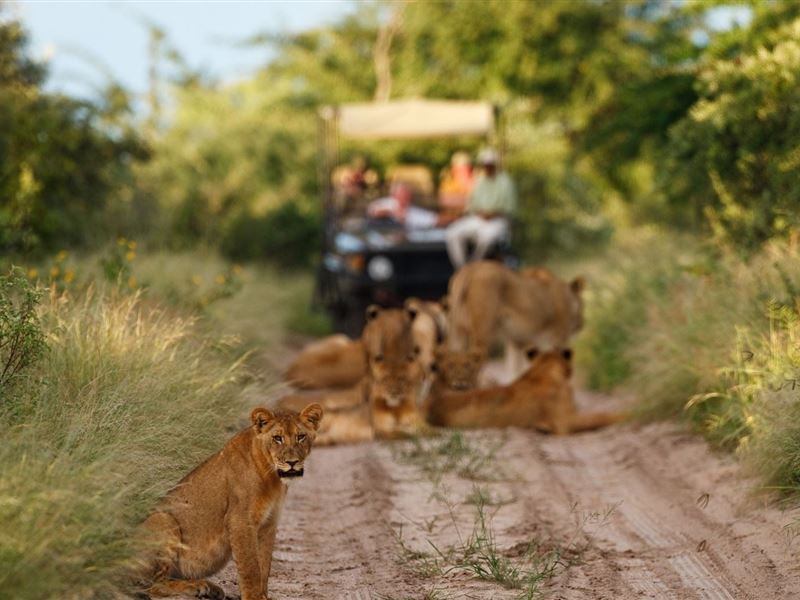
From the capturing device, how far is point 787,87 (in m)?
11.2

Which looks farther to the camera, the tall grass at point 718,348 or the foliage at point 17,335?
the tall grass at point 718,348

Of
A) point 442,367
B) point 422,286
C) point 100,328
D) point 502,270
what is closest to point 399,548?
point 100,328

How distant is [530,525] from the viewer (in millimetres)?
7238

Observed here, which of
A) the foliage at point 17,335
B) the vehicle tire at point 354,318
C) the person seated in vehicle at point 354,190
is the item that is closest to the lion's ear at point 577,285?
the vehicle tire at point 354,318

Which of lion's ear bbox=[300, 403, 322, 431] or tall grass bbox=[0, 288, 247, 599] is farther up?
lion's ear bbox=[300, 403, 322, 431]

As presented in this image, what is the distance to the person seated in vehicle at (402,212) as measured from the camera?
17.1 metres

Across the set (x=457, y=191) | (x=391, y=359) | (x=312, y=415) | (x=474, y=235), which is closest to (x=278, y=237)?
(x=457, y=191)

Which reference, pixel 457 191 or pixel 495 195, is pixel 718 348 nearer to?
pixel 495 195

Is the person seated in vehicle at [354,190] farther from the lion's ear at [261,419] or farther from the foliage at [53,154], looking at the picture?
the lion's ear at [261,419]

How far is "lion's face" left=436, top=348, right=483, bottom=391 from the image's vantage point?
35.7ft

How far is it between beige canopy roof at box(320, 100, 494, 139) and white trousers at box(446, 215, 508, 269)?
2.51 meters

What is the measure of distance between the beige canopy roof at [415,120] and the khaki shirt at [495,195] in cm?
240

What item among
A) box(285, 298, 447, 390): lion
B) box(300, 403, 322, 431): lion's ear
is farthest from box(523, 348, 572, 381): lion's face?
box(300, 403, 322, 431): lion's ear

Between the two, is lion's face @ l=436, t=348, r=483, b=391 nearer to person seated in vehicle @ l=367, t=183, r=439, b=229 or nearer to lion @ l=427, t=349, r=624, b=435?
lion @ l=427, t=349, r=624, b=435
